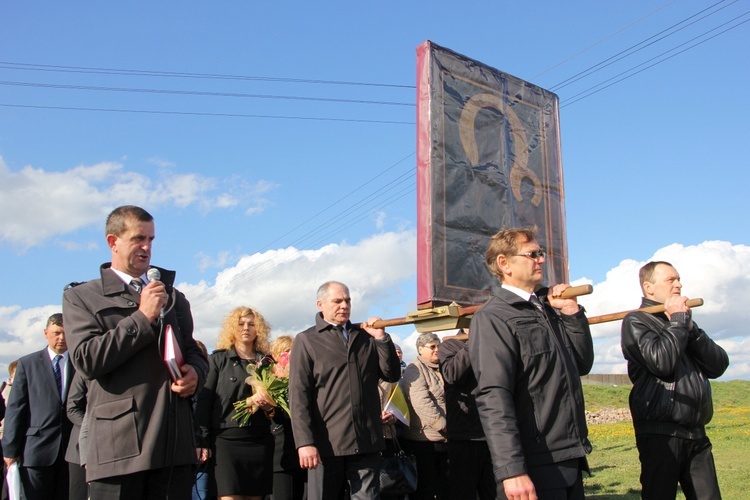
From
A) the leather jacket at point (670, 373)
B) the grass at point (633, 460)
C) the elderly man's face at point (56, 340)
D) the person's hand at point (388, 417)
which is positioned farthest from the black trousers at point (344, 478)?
the grass at point (633, 460)

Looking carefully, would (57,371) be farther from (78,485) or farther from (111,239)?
(111,239)

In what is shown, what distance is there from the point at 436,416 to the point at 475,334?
135 inches

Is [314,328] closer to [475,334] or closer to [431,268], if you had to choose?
[431,268]

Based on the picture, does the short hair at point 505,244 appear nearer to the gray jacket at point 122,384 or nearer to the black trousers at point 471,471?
the gray jacket at point 122,384

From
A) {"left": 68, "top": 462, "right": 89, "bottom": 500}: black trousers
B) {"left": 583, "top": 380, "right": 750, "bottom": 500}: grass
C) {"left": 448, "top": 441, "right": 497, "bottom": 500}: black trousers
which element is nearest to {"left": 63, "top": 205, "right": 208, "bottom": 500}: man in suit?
{"left": 68, "top": 462, "right": 89, "bottom": 500}: black trousers

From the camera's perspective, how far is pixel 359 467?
16.3ft

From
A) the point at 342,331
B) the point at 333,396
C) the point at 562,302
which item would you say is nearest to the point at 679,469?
the point at 562,302

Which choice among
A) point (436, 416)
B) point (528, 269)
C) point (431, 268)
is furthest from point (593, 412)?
point (528, 269)

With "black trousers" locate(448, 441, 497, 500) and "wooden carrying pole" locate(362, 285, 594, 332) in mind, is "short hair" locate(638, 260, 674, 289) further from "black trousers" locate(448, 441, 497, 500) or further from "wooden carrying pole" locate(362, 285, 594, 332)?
"black trousers" locate(448, 441, 497, 500)

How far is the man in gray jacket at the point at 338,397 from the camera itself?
4.91 m

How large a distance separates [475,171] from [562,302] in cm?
241

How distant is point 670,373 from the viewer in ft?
14.1

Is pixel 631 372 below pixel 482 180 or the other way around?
below

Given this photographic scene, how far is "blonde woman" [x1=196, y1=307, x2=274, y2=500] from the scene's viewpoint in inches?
240
